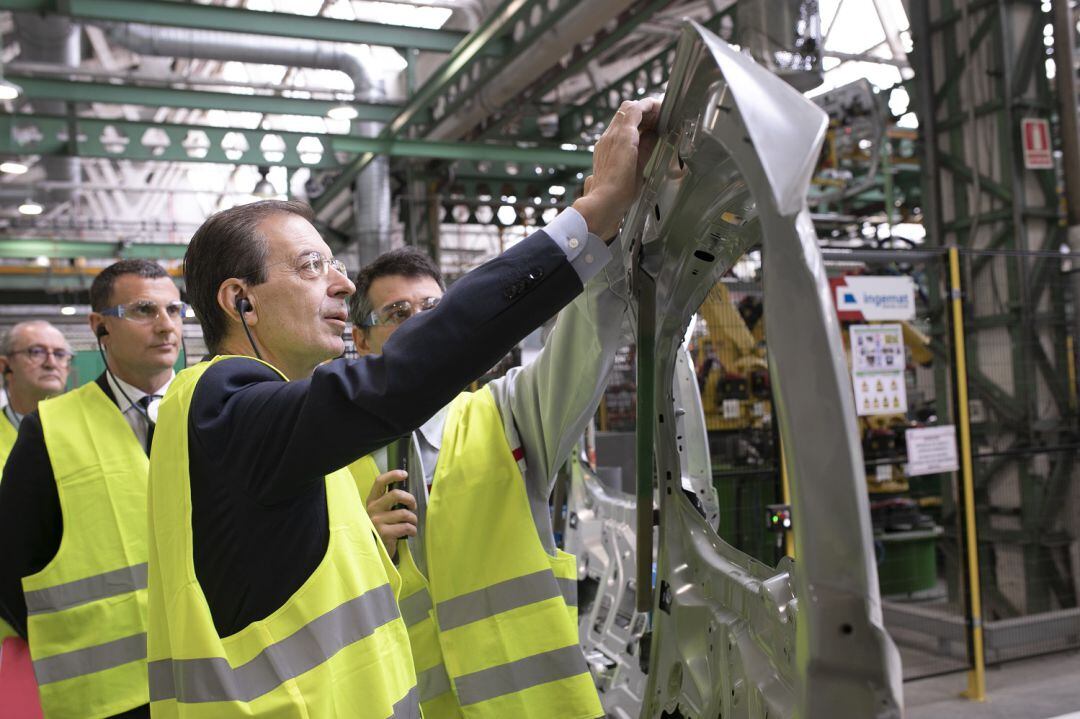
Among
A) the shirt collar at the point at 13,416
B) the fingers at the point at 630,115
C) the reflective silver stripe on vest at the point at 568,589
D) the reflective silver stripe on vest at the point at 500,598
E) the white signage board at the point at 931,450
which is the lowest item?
the reflective silver stripe on vest at the point at 568,589

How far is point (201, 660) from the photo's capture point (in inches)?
56.4

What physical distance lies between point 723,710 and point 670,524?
393 mm

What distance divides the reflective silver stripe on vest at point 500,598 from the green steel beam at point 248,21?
6.93 metres

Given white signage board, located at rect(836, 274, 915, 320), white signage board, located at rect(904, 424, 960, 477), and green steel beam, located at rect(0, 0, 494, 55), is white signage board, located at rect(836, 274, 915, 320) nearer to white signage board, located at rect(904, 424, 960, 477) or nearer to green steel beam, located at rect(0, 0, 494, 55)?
white signage board, located at rect(904, 424, 960, 477)

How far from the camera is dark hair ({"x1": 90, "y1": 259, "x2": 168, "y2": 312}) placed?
126 inches

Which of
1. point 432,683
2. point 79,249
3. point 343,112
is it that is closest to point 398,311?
point 432,683

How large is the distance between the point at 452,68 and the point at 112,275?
6182 mm

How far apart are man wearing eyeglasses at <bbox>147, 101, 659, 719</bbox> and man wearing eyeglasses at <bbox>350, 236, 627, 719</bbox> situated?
0.43m

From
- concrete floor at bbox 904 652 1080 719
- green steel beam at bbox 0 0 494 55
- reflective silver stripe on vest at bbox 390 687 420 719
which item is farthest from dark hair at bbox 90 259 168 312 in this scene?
green steel beam at bbox 0 0 494 55

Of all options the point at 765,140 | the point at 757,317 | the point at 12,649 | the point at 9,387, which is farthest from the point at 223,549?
the point at 757,317

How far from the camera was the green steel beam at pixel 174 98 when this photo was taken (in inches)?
349

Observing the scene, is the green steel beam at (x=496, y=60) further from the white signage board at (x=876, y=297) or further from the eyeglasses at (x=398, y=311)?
the eyeglasses at (x=398, y=311)

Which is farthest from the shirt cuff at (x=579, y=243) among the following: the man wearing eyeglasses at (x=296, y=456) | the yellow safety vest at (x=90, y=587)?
the yellow safety vest at (x=90, y=587)

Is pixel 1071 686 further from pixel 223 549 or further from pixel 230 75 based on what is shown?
pixel 230 75
